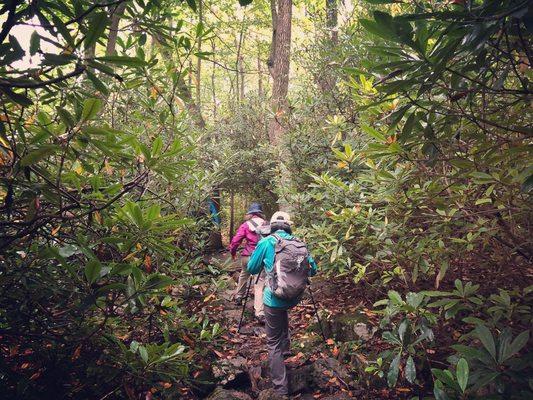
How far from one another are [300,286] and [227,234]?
12.5 m

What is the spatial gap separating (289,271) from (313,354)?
5.29 ft

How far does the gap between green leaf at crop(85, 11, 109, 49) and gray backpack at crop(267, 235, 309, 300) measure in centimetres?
342

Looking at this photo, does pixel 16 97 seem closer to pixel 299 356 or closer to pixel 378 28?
pixel 378 28

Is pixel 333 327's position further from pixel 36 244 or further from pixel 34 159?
pixel 34 159

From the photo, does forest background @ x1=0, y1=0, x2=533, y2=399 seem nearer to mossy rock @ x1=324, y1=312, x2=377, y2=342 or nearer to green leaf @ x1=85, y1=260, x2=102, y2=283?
green leaf @ x1=85, y1=260, x2=102, y2=283

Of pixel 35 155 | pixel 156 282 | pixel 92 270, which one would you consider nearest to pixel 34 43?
pixel 35 155

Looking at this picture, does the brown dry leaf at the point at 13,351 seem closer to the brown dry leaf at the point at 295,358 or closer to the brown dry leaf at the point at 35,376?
the brown dry leaf at the point at 35,376

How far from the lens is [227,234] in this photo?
16.7 metres

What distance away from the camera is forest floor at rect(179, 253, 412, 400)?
13.3 ft

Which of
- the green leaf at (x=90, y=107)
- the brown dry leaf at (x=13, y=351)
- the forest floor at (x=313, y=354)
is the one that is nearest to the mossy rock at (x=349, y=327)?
the forest floor at (x=313, y=354)

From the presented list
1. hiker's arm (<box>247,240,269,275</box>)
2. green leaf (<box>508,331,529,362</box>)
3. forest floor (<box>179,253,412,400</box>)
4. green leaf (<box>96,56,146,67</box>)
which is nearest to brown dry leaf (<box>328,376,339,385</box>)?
forest floor (<box>179,253,412,400</box>)

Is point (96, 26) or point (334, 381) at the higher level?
point (96, 26)

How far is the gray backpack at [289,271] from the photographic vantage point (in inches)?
173

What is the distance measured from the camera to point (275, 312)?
4.64 meters
